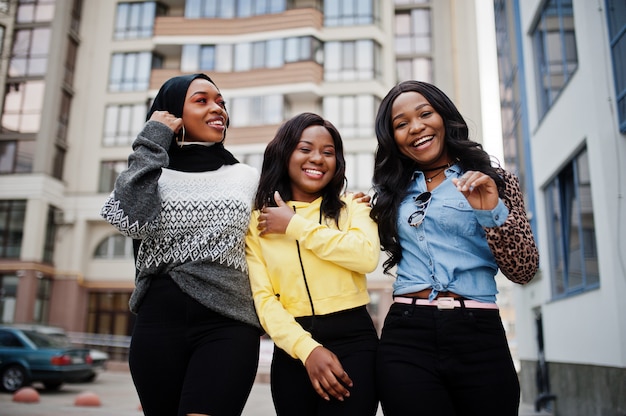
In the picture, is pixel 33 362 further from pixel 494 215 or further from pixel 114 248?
pixel 114 248

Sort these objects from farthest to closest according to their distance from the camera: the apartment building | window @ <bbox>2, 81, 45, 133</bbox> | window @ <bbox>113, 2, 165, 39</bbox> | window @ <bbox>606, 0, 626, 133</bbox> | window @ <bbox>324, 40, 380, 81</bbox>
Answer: window @ <bbox>113, 2, 165, 39</bbox> < window @ <bbox>2, 81, 45, 133</bbox> < window @ <bbox>324, 40, 380, 81</bbox> < the apartment building < window @ <bbox>606, 0, 626, 133</bbox>

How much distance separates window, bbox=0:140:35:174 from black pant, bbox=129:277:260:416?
90.0 feet

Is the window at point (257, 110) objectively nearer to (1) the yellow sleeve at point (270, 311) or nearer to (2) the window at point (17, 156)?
(2) the window at point (17, 156)

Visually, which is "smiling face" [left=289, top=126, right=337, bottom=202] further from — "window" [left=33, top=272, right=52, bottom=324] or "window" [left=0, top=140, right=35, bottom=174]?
"window" [left=0, top=140, right=35, bottom=174]

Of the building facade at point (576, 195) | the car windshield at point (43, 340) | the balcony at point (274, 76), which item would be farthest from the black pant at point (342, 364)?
the balcony at point (274, 76)

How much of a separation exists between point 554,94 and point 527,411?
6.62 m

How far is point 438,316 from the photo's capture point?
2.58 meters

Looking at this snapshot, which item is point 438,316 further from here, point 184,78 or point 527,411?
point 527,411

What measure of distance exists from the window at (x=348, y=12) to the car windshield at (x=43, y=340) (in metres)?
19.4

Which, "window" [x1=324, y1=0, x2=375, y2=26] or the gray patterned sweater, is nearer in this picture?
the gray patterned sweater

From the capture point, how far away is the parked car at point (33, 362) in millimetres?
13977

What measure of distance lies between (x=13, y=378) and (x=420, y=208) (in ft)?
46.7

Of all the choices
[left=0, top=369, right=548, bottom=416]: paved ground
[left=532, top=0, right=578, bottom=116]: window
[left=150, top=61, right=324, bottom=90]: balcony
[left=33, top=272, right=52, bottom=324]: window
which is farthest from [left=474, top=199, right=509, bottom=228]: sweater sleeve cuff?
[left=33, top=272, right=52, bottom=324]: window

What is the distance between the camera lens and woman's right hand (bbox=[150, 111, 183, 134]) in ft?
9.92
